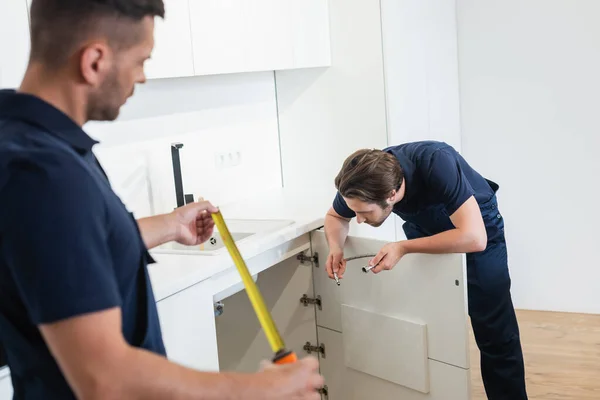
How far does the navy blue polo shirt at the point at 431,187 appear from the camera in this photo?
80.6 inches

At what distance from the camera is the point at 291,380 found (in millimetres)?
843

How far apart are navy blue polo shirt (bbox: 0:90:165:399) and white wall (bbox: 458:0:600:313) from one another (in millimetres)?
2898

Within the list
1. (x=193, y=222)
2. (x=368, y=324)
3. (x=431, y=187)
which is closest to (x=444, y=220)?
(x=431, y=187)

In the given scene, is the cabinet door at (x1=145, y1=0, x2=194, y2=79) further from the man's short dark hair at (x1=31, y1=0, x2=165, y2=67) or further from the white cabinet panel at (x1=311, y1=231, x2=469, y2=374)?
the man's short dark hair at (x1=31, y1=0, x2=165, y2=67)

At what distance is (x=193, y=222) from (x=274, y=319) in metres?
1.26

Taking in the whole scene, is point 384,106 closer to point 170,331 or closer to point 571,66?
point 571,66

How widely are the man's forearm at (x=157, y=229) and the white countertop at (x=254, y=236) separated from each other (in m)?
0.55

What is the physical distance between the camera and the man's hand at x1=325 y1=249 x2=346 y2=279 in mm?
2225

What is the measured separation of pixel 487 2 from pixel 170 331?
7.91 ft

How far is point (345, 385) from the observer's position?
94.9 inches

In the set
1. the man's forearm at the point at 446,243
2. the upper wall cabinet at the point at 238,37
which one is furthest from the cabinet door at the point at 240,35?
the man's forearm at the point at 446,243

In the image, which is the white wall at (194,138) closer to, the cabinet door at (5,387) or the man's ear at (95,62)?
the cabinet door at (5,387)

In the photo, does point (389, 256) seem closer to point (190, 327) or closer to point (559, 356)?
point (190, 327)

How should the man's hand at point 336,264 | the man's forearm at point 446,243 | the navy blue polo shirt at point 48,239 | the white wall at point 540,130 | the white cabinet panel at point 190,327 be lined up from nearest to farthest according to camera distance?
1. the navy blue polo shirt at point 48,239
2. the white cabinet panel at point 190,327
3. the man's forearm at point 446,243
4. the man's hand at point 336,264
5. the white wall at point 540,130
